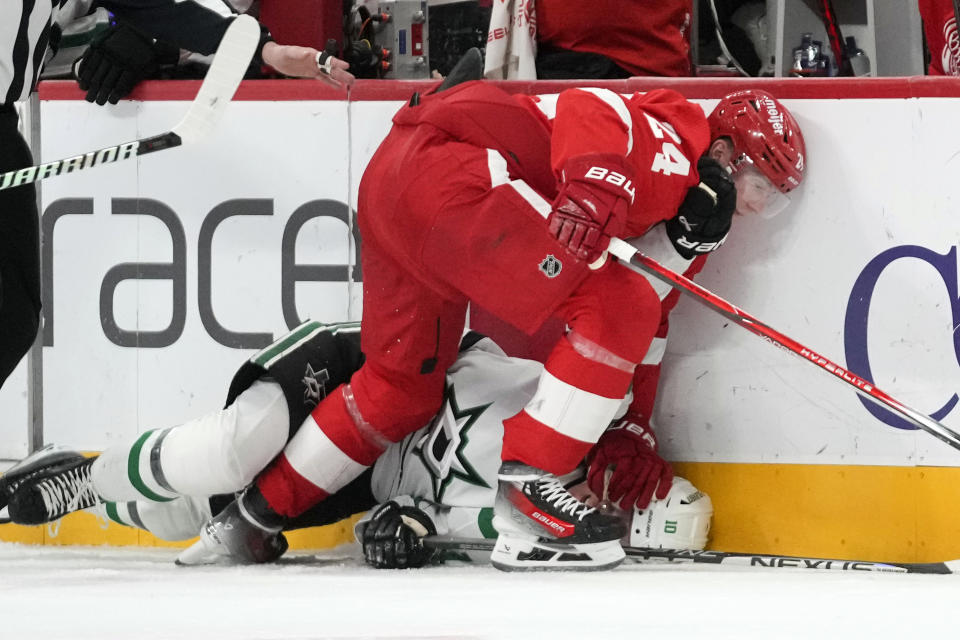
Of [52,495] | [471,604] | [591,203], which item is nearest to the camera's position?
[471,604]

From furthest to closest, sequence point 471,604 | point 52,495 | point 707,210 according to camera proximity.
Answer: point 52,495 < point 707,210 < point 471,604

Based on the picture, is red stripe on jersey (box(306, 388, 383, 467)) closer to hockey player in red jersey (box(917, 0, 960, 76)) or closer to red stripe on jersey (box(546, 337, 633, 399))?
red stripe on jersey (box(546, 337, 633, 399))

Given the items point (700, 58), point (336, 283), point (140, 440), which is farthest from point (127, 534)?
point (700, 58)

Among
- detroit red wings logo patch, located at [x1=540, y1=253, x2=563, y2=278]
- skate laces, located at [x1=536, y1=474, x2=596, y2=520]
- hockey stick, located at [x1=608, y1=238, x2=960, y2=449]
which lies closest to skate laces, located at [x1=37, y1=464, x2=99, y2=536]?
skate laces, located at [x1=536, y1=474, x2=596, y2=520]

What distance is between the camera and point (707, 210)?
2273 millimetres

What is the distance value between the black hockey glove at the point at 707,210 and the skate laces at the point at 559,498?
1.76 feet

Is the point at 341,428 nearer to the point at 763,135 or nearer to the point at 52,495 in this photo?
the point at 52,495

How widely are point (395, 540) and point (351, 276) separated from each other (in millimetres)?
655

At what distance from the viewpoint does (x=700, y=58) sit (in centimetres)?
411

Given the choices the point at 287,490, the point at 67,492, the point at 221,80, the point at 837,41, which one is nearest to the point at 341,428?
the point at 287,490

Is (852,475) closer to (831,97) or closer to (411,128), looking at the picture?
(831,97)

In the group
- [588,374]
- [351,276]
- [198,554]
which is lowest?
[198,554]

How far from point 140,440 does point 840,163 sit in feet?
5.16

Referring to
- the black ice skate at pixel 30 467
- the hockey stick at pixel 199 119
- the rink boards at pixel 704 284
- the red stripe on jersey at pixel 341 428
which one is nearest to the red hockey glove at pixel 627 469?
the rink boards at pixel 704 284
